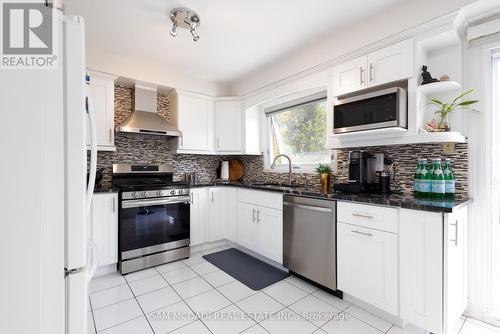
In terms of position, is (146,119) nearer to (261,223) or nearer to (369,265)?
(261,223)

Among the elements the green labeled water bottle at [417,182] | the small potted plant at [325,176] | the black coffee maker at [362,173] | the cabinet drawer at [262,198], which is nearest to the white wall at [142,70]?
the cabinet drawer at [262,198]

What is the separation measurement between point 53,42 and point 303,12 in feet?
6.43

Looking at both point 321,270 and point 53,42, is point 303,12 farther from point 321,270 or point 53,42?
point 321,270

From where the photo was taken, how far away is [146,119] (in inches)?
121

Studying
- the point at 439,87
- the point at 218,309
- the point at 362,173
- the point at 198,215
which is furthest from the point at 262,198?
the point at 439,87

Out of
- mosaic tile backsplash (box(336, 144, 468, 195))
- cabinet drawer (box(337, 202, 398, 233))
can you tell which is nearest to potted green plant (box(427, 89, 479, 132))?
mosaic tile backsplash (box(336, 144, 468, 195))

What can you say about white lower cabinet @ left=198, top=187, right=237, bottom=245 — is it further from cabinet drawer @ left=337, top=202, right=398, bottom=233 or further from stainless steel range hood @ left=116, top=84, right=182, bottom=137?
cabinet drawer @ left=337, top=202, right=398, bottom=233

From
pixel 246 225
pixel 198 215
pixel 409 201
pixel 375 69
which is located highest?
pixel 375 69

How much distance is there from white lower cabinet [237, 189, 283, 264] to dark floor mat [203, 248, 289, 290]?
0.13m

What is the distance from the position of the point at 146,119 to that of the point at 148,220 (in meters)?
1.32

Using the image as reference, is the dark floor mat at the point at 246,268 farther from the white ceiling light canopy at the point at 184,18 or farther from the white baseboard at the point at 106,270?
the white ceiling light canopy at the point at 184,18

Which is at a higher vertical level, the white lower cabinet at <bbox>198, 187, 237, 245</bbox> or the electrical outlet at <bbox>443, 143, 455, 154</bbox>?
the electrical outlet at <bbox>443, 143, 455, 154</bbox>

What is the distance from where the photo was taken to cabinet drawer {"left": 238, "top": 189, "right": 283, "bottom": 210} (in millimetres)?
2605

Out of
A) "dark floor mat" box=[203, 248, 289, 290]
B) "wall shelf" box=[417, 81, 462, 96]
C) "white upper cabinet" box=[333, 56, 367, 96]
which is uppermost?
"white upper cabinet" box=[333, 56, 367, 96]
